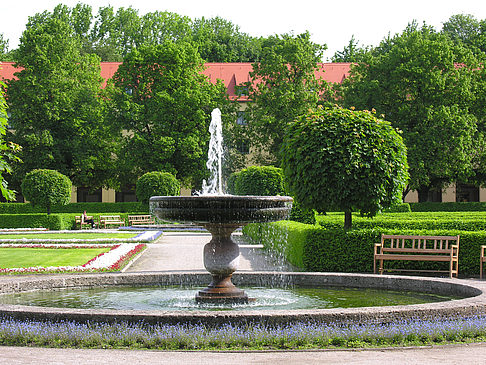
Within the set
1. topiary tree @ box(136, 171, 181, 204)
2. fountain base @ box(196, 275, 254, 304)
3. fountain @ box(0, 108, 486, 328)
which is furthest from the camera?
topiary tree @ box(136, 171, 181, 204)

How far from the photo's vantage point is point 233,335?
254 inches

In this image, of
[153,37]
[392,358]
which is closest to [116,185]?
[153,37]

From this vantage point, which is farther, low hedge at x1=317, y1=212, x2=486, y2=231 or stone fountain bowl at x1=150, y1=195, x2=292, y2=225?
low hedge at x1=317, y1=212, x2=486, y2=231

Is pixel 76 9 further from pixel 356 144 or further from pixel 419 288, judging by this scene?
pixel 419 288

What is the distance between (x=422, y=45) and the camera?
39594 millimetres

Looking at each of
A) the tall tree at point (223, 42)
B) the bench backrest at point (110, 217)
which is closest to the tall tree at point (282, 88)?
the bench backrest at point (110, 217)

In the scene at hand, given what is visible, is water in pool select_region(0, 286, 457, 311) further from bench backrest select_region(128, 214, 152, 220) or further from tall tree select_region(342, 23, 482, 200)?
tall tree select_region(342, 23, 482, 200)

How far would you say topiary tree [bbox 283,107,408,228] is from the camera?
601 inches

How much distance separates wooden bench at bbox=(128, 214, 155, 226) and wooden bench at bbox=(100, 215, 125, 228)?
20.4 inches

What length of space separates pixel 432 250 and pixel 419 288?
3.58 meters

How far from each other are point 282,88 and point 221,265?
3475cm

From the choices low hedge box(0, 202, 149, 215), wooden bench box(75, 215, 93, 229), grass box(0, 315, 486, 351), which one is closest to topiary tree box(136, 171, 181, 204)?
wooden bench box(75, 215, 93, 229)

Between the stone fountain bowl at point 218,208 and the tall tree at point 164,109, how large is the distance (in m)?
33.0

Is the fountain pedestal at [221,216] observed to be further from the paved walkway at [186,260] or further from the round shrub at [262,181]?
the round shrub at [262,181]
